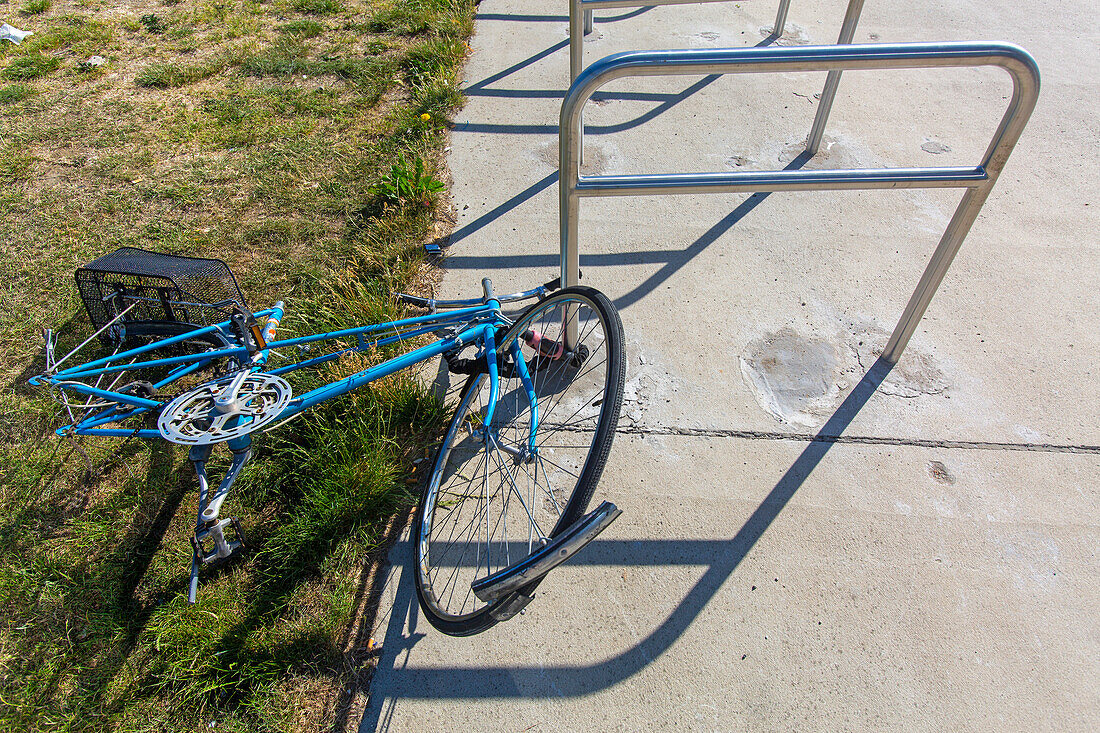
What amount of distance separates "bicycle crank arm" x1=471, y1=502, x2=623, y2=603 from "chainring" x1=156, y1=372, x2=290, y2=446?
0.81m

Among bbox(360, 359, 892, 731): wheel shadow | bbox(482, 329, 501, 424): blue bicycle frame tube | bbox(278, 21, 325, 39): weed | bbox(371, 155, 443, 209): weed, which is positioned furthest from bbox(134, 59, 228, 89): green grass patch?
bbox(360, 359, 892, 731): wheel shadow

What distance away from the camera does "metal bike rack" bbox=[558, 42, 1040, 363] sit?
1.77 m

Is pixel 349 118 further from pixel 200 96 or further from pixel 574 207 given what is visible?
pixel 574 207

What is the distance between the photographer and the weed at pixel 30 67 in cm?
452

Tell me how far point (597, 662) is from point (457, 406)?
3.35 ft

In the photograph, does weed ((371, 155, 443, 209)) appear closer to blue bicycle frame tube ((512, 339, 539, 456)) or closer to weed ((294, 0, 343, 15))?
blue bicycle frame tube ((512, 339, 539, 456))

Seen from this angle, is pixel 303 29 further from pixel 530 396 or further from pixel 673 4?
pixel 530 396

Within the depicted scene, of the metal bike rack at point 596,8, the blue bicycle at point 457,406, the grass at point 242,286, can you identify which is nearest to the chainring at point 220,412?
the blue bicycle at point 457,406

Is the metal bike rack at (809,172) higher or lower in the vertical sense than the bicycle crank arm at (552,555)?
higher

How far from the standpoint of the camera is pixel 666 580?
2.00 m

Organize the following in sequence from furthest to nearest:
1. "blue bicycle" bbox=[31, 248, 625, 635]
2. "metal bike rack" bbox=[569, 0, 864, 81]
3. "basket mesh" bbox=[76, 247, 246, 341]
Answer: "metal bike rack" bbox=[569, 0, 864, 81] < "basket mesh" bbox=[76, 247, 246, 341] < "blue bicycle" bbox=[31, 248, 625, 635]

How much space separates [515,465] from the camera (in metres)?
2.21

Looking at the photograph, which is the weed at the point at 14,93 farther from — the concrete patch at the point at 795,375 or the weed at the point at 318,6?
the concrete patch at the point at 795,375

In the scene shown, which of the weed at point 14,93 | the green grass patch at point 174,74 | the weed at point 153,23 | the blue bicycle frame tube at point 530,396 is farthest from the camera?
the weed at point 153,23
